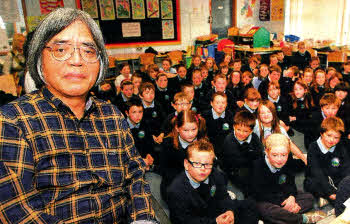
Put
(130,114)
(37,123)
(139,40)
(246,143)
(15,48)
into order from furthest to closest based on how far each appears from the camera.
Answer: (139,40), (15,48), (130,114), (246,143), (37,123)

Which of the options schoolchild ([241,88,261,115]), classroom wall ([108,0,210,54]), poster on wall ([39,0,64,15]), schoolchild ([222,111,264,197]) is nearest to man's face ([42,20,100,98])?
schoolchild ([222,111,264,197])

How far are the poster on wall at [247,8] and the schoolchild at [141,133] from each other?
→ 24.3 ft

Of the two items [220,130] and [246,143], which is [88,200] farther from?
[220,130]

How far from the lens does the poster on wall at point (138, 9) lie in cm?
712

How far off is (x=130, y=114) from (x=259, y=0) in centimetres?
839

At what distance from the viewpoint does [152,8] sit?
7.38 metres

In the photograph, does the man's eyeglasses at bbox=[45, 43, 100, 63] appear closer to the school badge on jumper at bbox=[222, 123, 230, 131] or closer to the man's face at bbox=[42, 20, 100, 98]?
the man's face at bbox=[42, 20, 100, 98]

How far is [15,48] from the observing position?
4488mm

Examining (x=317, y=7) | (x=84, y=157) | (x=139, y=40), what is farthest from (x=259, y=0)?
(x=84, y=157)

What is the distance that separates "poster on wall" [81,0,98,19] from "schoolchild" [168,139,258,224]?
5871 millimetres

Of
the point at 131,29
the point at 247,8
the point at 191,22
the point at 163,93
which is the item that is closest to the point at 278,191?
the point at 163,93

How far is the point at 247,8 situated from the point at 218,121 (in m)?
7.34

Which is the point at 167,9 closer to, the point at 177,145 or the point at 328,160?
the point at 177,145

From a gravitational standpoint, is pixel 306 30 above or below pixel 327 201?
above
